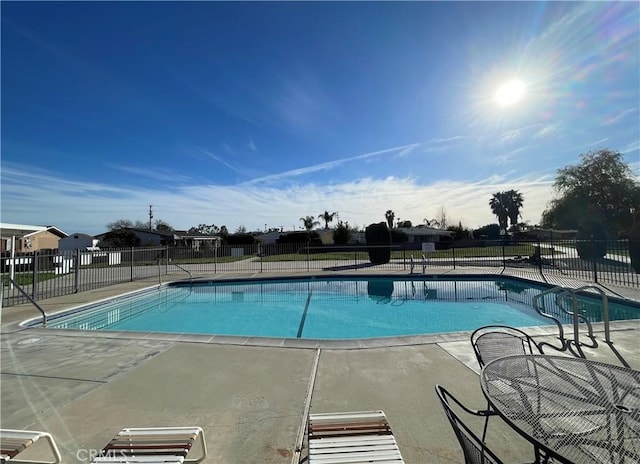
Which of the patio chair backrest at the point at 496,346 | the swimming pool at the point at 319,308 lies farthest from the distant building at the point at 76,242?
the patio chair backrest at the point at 496,346

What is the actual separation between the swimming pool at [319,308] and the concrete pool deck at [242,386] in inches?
102

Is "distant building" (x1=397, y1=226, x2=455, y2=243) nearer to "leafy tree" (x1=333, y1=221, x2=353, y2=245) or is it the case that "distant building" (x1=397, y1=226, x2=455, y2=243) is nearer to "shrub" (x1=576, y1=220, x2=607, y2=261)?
"leafy tree" (x1=333, y1=221, x2=353, y2=245)

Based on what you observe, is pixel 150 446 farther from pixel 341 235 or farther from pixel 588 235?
pixel 341 235

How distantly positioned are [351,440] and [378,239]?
18.9m

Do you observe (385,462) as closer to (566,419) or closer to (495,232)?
(566,419)

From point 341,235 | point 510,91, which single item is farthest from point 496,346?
point 341,235

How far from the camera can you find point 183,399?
3.03 meters

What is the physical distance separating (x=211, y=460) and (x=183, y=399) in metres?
1.08

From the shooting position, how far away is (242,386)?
326 cm

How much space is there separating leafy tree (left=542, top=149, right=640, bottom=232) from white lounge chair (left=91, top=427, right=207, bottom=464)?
31.6 m

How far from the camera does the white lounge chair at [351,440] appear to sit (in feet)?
5.31

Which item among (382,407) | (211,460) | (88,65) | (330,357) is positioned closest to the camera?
(211,460)

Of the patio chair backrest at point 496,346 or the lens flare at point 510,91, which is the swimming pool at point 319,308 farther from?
the lens flare at point 510,91

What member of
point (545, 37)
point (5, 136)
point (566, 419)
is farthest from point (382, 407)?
point (5, 136)
